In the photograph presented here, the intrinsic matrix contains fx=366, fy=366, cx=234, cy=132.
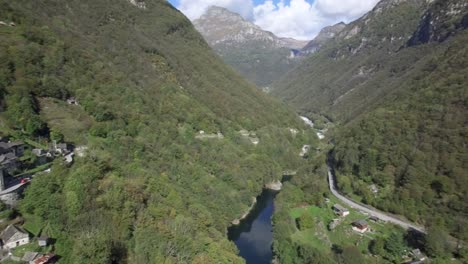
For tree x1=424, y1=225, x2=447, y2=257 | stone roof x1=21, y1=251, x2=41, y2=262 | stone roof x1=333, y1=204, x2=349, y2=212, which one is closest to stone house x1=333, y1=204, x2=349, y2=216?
stone roof x1=333, y1=204, x2=349, y2=212

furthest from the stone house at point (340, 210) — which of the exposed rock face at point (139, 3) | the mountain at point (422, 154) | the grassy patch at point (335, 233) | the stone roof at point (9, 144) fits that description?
the exposed rock face at point (139, 3)

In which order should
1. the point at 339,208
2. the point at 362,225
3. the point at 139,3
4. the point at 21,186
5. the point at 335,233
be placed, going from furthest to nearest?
the point at 139,3
the point at 339,208
the point at 362,225
the point at 335,233
the point at 21,186

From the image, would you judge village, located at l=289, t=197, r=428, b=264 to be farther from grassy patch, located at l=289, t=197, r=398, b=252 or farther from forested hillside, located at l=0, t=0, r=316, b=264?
forested hillside, located at l=0, t=0, r=316, b=264

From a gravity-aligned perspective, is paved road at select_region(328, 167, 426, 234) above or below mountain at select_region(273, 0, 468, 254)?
below

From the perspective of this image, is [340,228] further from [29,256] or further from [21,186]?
[21,186]

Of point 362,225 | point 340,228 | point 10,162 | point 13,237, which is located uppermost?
point 362,225

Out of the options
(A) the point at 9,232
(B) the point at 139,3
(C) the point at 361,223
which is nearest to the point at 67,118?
(A) the point at 9,232
